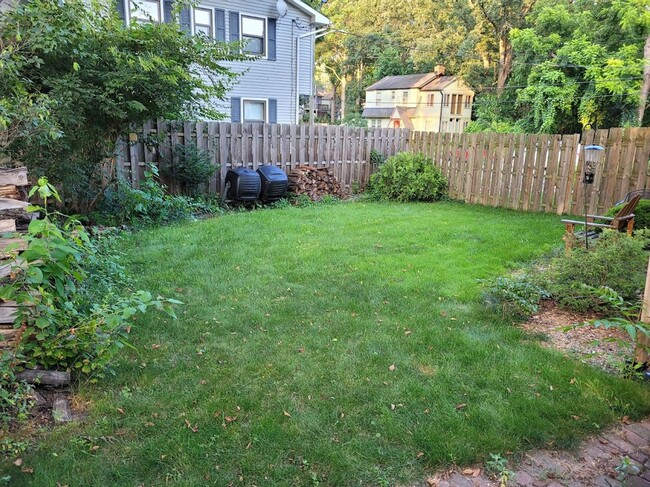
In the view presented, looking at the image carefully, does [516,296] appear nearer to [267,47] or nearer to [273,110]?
[273,110]

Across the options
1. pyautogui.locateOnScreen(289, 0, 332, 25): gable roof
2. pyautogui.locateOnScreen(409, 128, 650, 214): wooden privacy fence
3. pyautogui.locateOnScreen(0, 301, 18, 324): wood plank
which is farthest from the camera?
pyautogui.locateOnScreen(289, 0, 332, 25): gable roof

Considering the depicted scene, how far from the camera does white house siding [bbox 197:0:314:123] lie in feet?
51.5

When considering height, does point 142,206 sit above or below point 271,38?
below

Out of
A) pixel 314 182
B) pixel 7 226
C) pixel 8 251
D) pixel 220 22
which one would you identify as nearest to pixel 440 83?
pixel 220 22

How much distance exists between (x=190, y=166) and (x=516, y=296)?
20.6 feet

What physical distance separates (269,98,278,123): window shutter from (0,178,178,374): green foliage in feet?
47.9

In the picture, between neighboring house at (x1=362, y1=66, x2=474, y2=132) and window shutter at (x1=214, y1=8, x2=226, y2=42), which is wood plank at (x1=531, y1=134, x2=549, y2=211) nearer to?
window shutter at (x1=214, y1=8, x2=226, y2=42)

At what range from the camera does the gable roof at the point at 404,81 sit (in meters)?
37.0

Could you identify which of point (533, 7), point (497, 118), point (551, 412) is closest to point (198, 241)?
point (551, 412)

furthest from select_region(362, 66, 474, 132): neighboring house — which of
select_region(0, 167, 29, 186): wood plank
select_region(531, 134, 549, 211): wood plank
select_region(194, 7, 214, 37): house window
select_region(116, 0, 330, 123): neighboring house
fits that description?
select_region(0, 167, 29, 186): wood plank

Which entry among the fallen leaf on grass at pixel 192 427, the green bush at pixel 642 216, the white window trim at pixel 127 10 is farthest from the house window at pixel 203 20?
the fallen leaf on grass at pixel 192 427

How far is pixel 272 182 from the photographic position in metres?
9.41

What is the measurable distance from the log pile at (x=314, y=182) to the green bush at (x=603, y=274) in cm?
644

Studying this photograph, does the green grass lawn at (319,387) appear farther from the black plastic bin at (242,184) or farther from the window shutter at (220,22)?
the window shutter at (220,22)
